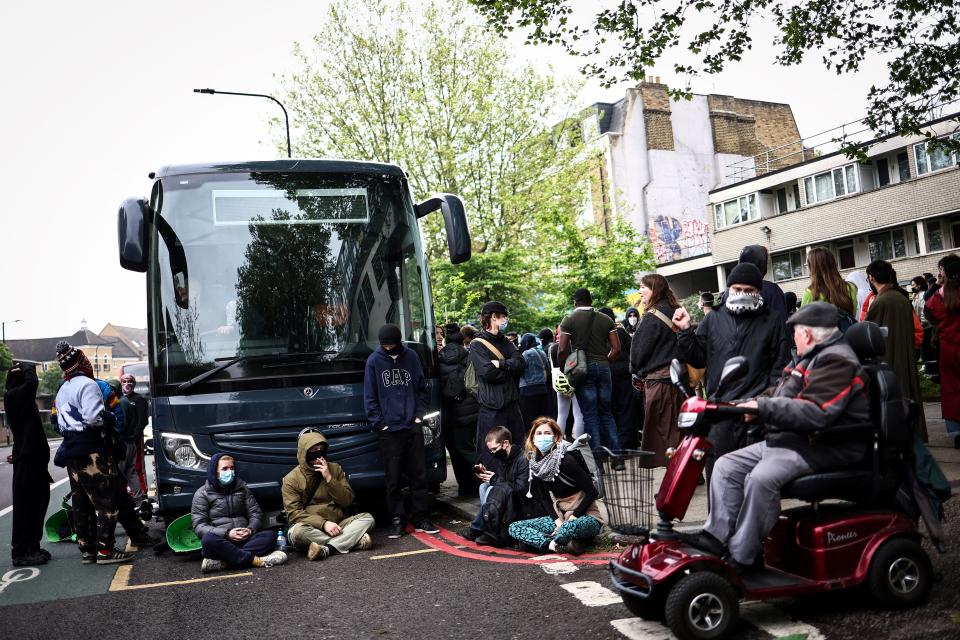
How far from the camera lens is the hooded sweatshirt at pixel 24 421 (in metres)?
8.46

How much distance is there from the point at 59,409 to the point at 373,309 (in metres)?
3.00

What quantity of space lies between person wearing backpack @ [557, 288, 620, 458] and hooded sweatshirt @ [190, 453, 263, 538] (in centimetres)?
374

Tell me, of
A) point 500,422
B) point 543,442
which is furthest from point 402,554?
point 500,422

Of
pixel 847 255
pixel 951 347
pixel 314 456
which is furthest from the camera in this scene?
pixel 847 255

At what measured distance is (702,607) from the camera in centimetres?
443

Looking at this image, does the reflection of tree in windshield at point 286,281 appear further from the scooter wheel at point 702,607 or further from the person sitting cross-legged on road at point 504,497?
the scooter wheel at point 702,607

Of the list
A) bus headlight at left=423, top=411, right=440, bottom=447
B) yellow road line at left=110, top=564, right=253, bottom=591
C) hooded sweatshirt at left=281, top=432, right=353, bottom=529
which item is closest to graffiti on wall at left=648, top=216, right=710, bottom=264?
bus headlight at left=423, top=411, right=440, bottom=447

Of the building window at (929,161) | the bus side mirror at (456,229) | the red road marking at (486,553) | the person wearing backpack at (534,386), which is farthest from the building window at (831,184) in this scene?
the red road marking at (486,553)

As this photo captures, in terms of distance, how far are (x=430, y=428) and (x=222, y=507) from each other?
2.21 m

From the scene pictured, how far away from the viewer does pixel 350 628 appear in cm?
541

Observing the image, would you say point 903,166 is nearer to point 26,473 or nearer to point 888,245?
point 888,245

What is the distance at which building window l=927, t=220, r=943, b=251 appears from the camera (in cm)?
3569

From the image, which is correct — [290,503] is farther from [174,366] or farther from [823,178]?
[823,178]

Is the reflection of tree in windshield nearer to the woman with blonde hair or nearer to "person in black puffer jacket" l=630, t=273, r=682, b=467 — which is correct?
"person in black puffer jacket" l=630, t=273, r=682, b=467
